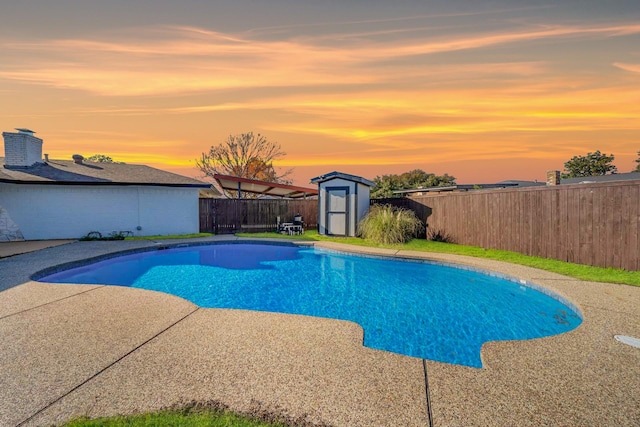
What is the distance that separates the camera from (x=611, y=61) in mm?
7762

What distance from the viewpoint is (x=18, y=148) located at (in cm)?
1238

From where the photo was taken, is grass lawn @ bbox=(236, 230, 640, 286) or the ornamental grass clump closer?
grass lawn @ bbox=(236, 230, 640, 286)

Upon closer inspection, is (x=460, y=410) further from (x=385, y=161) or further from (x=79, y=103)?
(x=385, y=161)

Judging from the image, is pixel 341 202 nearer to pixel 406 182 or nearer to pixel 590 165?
pixel 406 182

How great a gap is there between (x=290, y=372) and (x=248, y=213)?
1315cm

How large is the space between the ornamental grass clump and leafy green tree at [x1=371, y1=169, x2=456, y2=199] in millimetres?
12180

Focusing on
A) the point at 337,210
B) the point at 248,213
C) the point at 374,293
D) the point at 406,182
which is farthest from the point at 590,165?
the point at 374,293

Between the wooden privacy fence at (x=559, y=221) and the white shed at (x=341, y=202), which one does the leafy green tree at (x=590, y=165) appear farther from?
the white shed at (x=341, y=202)

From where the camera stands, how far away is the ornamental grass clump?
11180 millimetres

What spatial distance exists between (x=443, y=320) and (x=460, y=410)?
2.82 metres

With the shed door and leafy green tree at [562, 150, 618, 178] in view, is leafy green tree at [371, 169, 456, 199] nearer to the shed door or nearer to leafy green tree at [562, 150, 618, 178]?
the shed door

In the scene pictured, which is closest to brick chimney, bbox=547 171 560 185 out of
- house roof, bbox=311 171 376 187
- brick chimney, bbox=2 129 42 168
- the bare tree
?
house roof, bbox=311 171 376 187

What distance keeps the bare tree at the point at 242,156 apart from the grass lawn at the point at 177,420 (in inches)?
1101

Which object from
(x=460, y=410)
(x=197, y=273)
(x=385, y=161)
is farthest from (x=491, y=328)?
(x=385, y=161)
